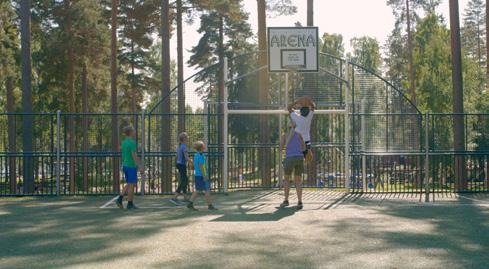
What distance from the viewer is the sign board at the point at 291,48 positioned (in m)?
14.5

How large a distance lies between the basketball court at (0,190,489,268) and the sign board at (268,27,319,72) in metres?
3.49

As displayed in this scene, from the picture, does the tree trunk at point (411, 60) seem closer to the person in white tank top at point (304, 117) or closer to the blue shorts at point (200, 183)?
the person in white tank top at point (304, 117)

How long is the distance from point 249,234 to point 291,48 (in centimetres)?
702

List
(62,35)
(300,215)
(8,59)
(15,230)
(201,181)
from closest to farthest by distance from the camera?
(15,230)
(300,215)
(201,181)
(8,59)
(62,35)

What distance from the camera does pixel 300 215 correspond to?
1063 cm

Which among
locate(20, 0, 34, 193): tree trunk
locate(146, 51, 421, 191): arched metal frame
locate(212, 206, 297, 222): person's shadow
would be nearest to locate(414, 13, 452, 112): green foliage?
locate(146, 51, 421, 191): arched metal frame

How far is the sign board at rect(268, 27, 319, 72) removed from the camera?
14.5 m

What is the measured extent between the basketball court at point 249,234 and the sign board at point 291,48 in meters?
3.49

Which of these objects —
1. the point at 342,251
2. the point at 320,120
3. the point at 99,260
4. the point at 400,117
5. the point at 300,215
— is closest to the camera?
the point at 99,260

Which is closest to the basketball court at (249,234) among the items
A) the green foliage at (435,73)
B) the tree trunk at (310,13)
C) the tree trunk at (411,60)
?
Result: the tree trunk at (310,13)

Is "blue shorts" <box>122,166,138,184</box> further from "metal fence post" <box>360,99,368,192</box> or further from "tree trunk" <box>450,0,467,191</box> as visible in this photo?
"tree trunk" <box>450,0,467,191</box>

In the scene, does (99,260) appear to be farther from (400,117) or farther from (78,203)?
(400,117)

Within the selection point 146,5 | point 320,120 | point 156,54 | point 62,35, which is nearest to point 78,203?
point 320,120

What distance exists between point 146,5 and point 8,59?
23.4 feet
